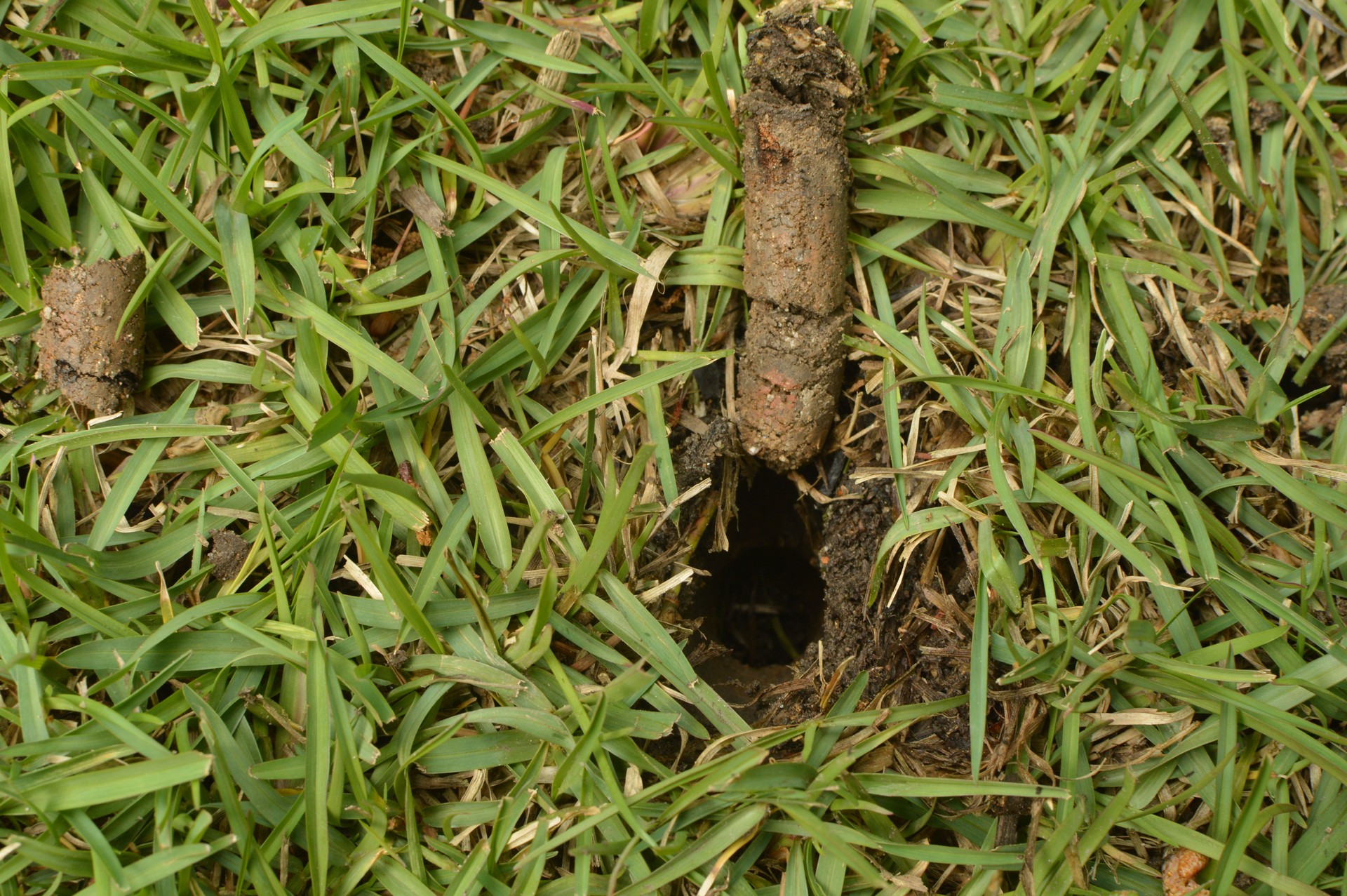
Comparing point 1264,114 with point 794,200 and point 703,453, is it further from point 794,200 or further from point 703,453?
point 703,453

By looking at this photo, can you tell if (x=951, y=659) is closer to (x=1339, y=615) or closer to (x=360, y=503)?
(x=1339, y=615)

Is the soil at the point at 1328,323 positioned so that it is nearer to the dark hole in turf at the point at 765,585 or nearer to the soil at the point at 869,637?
the soil at the point at 869,637

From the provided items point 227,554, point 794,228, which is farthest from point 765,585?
point 227,554

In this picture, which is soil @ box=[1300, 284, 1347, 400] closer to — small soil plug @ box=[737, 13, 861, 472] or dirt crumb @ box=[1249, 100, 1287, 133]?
dirt crumb @ box=[1249, 100, 1287, 133]

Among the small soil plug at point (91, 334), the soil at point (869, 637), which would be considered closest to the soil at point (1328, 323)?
the soil at point (869, 637)

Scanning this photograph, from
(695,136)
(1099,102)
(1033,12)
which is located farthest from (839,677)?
(1033,12)

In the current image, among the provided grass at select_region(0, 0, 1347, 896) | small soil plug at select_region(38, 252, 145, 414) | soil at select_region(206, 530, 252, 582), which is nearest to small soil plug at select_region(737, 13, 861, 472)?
grass at select_region(0, 0, 1347, 896)
